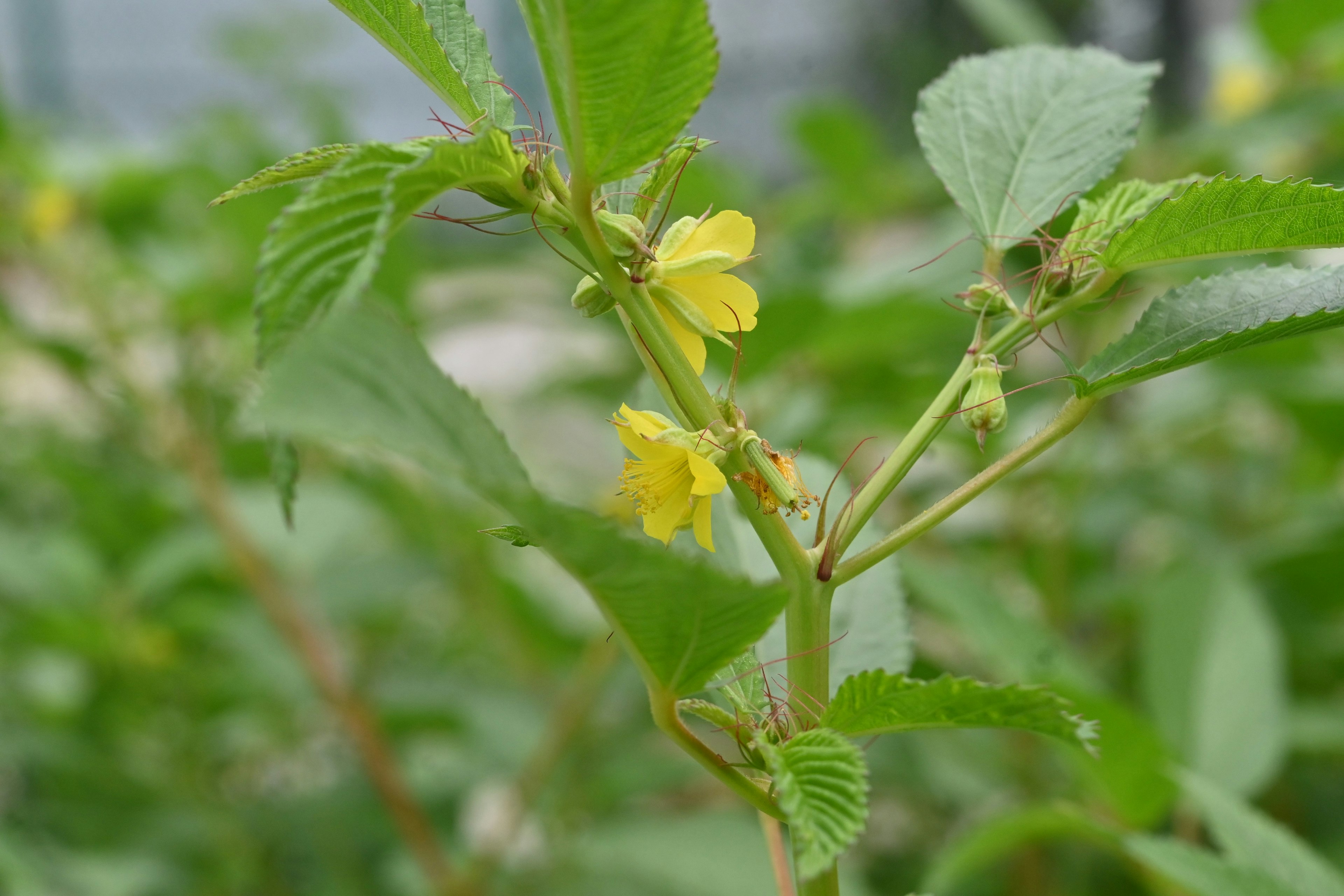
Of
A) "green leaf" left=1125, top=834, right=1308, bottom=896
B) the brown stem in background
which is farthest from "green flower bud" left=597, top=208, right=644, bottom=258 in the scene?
the brown stem in background

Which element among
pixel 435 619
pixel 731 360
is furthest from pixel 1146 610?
pixel 435 619

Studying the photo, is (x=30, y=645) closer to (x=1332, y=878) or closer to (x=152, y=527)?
(x=152, y=527)

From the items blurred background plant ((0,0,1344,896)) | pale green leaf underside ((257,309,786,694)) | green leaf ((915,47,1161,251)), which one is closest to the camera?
pale green leaf underside ((257,309,786,694))

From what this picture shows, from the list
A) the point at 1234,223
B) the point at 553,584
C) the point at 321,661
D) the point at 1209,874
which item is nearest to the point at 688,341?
the point at 1234,223

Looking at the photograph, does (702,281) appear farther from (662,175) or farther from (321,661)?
(321,661)

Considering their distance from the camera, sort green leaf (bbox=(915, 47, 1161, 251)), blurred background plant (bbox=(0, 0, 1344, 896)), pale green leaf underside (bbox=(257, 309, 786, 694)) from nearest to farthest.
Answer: pale green leaf underside (bbox=(257, 309, 786, 694)) → green leaf (bbox=(915, 47, 1161, 251)) → blurred background plant (bbox=(0, 0, 1344, 896))

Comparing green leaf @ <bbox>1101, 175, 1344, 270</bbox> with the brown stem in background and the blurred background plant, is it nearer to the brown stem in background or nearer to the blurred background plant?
the blurred background plant

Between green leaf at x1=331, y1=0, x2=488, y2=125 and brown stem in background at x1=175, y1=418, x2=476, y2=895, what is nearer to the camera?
green leaf at x1=331, y1=0, x2=488, y2=125

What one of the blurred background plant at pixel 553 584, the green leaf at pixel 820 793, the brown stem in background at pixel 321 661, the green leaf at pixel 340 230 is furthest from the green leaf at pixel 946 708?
the brown stem in background at pixel 321 661
